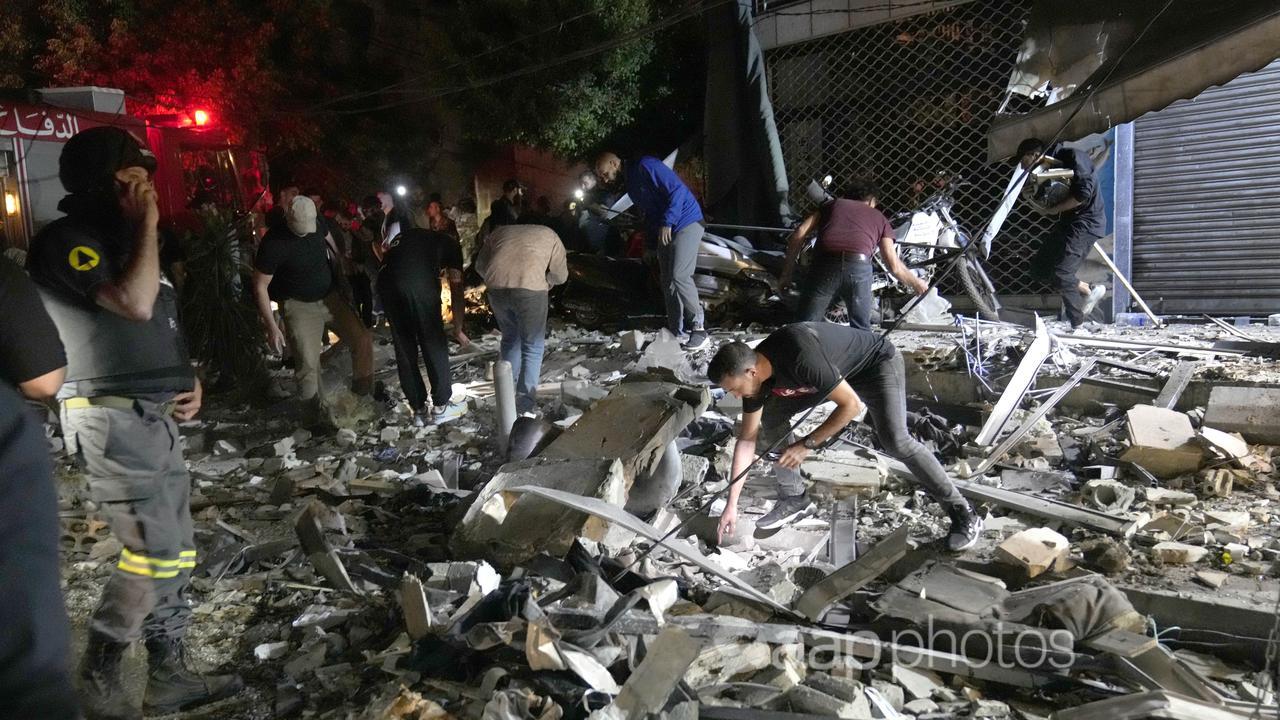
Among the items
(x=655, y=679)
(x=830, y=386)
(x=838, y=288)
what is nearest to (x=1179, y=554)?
(x=830, y=386)

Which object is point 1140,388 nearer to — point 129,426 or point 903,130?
point 903,130

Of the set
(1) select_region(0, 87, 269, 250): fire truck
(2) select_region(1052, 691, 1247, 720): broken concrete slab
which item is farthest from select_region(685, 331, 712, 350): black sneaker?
(1) select_region(0, 87, 269, 250): fire truck

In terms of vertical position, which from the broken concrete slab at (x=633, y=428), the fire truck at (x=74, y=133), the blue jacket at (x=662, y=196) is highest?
the fire truck at (x=74, y=133)

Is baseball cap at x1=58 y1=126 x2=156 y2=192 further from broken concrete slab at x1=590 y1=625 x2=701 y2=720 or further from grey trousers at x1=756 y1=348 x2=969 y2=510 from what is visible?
grey trousers at x1=756 y1=348 x2=969 y2=510

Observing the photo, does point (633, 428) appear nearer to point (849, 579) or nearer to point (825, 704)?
point (849, 579)

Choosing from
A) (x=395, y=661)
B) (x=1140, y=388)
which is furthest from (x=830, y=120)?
(x=395, y=661)

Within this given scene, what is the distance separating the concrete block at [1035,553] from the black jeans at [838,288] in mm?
2775

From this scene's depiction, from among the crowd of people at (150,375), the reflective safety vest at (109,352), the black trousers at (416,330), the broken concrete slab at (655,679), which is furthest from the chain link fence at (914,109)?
the reflective safety vest at (109,352)

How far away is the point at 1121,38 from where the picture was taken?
376 centimetres

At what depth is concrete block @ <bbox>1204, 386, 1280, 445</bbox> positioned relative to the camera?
485 centimetres

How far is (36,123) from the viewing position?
934cm

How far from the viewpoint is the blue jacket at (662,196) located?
7199 millimetres

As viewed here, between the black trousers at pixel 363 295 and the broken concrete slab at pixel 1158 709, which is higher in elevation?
the black trousers at pixel 363 295

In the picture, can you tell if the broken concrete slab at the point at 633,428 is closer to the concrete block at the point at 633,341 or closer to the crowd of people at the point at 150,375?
the crowd of people at the point at 150,375
